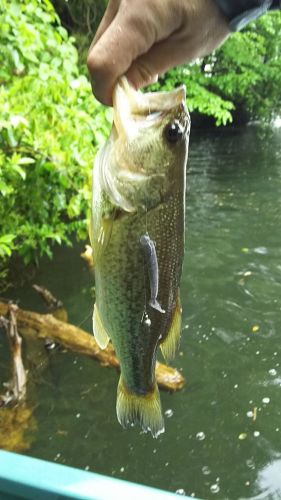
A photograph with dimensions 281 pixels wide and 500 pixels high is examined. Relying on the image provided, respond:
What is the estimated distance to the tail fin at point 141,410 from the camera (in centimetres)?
180

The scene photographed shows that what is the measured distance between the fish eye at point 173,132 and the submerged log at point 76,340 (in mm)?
2983

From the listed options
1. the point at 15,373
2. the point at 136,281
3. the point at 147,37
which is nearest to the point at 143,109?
the point at 147,37

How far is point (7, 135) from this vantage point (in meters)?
4.47

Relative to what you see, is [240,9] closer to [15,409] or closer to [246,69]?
[15,409]

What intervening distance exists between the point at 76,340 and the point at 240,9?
11.5 feet

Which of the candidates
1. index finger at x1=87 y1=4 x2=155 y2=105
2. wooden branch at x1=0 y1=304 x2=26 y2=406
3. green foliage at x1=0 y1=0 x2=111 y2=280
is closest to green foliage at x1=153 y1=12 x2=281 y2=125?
green foliage at x1=0 y1=0 x2=111 y2=280

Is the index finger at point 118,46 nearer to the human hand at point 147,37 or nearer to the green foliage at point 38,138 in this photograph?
the human hand at point 147,37

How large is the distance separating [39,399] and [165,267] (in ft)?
10.4

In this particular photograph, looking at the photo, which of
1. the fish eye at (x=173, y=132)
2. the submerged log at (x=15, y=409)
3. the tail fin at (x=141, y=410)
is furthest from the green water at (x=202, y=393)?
the fish eye at (x=173, y=132)

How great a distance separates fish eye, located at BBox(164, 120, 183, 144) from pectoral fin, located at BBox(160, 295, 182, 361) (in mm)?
470

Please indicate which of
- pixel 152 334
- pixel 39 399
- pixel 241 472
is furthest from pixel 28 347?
pixel 152 334

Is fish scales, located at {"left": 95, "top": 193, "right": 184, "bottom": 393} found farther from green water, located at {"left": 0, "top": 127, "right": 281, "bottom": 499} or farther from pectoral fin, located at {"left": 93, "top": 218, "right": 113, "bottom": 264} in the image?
green water, located at {"left": 0, "top": 127, "right": 281, "bottom": 499}

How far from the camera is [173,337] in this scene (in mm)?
1721

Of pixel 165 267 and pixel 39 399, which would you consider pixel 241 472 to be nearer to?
pixel 39 399
